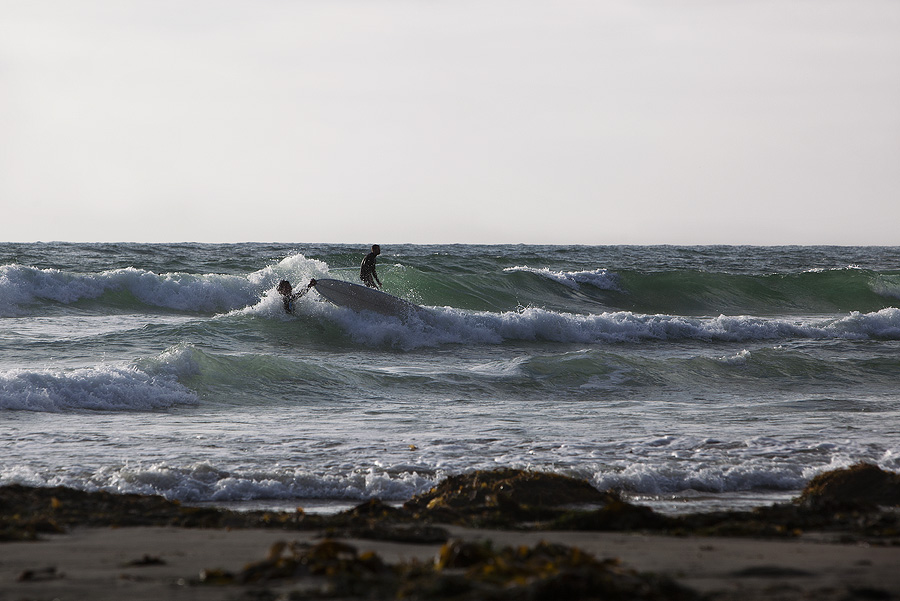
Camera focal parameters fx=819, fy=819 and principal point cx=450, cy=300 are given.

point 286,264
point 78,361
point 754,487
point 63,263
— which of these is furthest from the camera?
point 63,263

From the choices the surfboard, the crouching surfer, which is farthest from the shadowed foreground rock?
the crouching surfer

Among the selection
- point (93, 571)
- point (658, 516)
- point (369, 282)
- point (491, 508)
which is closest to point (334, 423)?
point (491, 508)

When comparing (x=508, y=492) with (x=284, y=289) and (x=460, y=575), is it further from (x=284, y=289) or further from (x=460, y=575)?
(x=284, y=289)

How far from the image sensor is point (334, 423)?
7230 millimetres

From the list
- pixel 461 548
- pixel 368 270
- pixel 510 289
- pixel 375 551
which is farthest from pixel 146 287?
pixel 461 548

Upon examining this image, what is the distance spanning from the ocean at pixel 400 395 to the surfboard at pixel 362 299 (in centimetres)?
18

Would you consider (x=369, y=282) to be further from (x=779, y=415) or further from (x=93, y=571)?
(x=93, y=571)

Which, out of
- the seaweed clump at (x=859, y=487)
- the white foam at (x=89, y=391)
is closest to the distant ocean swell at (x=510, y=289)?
the white foam at (x=89, y=391)

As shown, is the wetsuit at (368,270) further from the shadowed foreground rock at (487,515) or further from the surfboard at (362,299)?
the shadowed foreground rock at (487,515)

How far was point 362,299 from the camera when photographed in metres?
14.3

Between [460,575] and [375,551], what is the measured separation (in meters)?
0.51

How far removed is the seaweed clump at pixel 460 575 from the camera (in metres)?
2.42

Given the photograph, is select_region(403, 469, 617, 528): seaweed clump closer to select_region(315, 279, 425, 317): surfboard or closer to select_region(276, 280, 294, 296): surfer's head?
select_region(315, 279, 425, 317): surfboard

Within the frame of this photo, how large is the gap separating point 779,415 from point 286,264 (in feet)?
46.4
